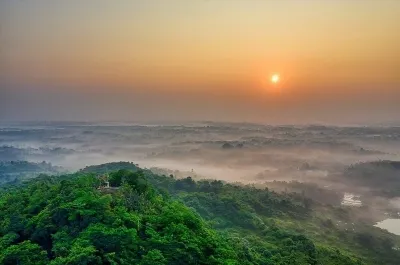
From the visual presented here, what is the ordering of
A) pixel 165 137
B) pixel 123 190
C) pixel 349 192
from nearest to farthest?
1. pixel 123 190
2. pixel 349 192
3. pixel 165 137

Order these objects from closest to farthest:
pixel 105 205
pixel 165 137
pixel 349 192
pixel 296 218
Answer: pixel 105 205 → pixel 296 218 → pixel 349 192 → pixel 165 137

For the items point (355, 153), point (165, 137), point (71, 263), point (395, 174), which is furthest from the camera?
point (165, 137)

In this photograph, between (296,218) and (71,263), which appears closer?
(71,263)

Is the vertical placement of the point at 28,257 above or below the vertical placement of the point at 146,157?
above

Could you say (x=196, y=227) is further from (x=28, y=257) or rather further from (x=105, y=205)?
(x=28, y=257)

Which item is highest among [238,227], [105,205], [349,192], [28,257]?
[105,205]

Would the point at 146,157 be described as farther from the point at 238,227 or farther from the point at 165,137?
the point at 238,227

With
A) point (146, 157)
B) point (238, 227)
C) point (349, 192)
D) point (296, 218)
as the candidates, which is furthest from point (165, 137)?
point (238, 227)

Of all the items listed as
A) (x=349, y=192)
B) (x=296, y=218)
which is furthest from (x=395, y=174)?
(x=296, y=218)

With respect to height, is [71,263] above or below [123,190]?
below
